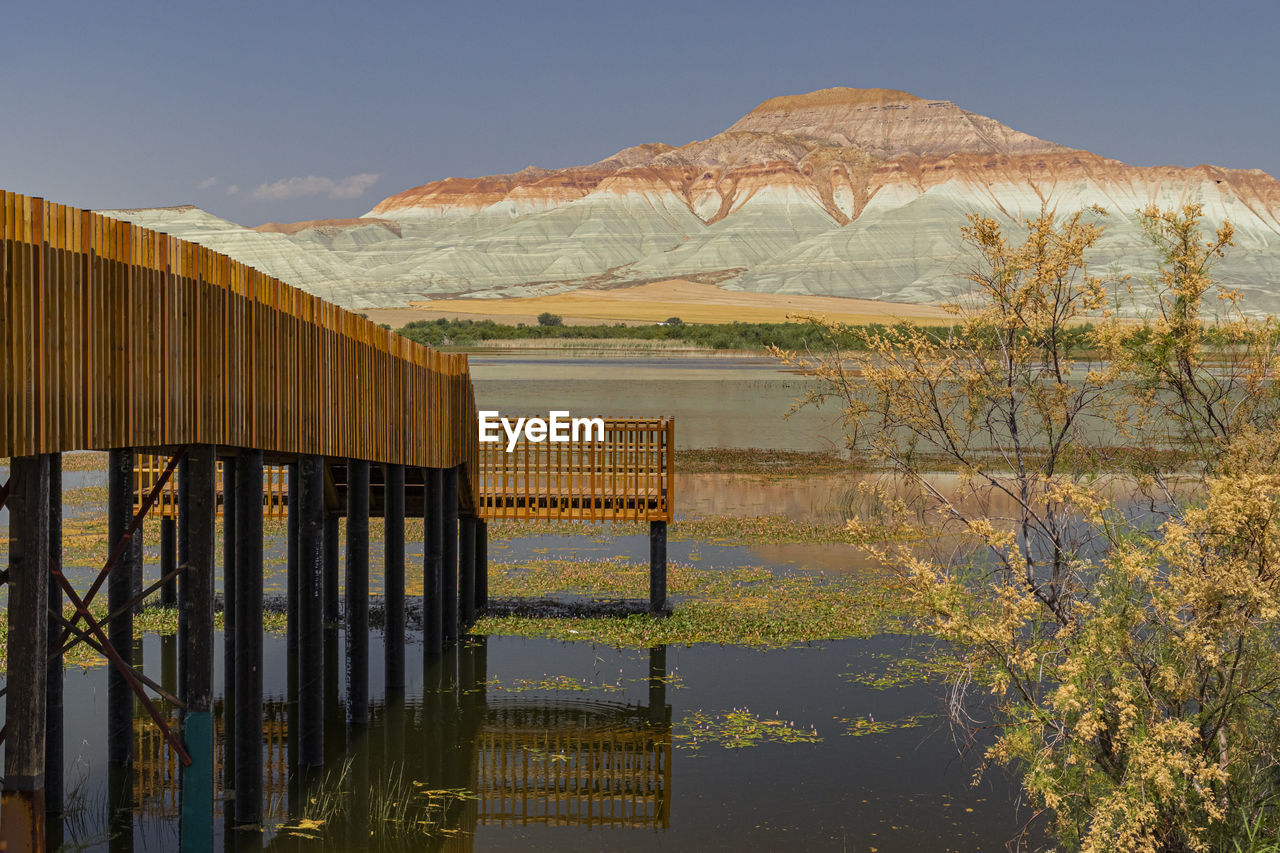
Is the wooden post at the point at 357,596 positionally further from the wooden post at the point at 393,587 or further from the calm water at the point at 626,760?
the wooden post at the point at 393,587

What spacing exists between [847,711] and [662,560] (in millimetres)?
5630

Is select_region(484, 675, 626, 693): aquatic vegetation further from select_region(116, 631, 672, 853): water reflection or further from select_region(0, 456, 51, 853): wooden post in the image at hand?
select_region(0, 456, 51, 853): wooden post

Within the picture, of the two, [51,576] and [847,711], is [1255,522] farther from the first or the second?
[51,576]

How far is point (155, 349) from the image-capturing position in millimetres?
9609

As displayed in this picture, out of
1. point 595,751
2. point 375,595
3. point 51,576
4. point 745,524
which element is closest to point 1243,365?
point 595,751

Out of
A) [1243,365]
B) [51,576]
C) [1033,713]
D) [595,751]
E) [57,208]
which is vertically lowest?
[595,751]

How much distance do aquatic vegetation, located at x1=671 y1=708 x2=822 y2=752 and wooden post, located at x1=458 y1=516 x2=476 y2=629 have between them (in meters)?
6.07

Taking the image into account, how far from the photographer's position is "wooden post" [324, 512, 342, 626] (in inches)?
797

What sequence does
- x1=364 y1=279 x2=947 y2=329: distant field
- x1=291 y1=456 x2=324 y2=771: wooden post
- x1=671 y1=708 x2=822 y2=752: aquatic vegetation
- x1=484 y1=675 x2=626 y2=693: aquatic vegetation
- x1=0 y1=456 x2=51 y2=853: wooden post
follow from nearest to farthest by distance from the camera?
x1=0 y1=456 x2=51 y2=853: wooden post < x1=291 y1=456 x2=324 y2=771: wooden post < x1=671 y1=708 x2=822 y2=752: aquatic vegetation < x1=484 y1=675 x2=626 y2=693: aquatic vegetation < x1=364 y1=279 x2=947 y2=329: distant field

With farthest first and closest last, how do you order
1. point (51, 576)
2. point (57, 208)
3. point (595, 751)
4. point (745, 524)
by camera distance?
1. point (745, 524)
2. point (595, 751)
3. point (51, 576)
4. point (57, 208)

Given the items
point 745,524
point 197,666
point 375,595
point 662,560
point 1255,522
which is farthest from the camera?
Answer: point 745,524

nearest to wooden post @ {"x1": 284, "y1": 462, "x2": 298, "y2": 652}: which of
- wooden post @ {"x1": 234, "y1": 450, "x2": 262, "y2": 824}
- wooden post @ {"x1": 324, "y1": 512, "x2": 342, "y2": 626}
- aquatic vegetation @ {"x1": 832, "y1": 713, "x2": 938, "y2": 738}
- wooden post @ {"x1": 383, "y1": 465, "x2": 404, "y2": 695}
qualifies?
wooden post @ {"x1": 383, "y1": 465, "x2": 404, "y2": 695}

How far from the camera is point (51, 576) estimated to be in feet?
38.5

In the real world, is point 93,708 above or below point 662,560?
below
